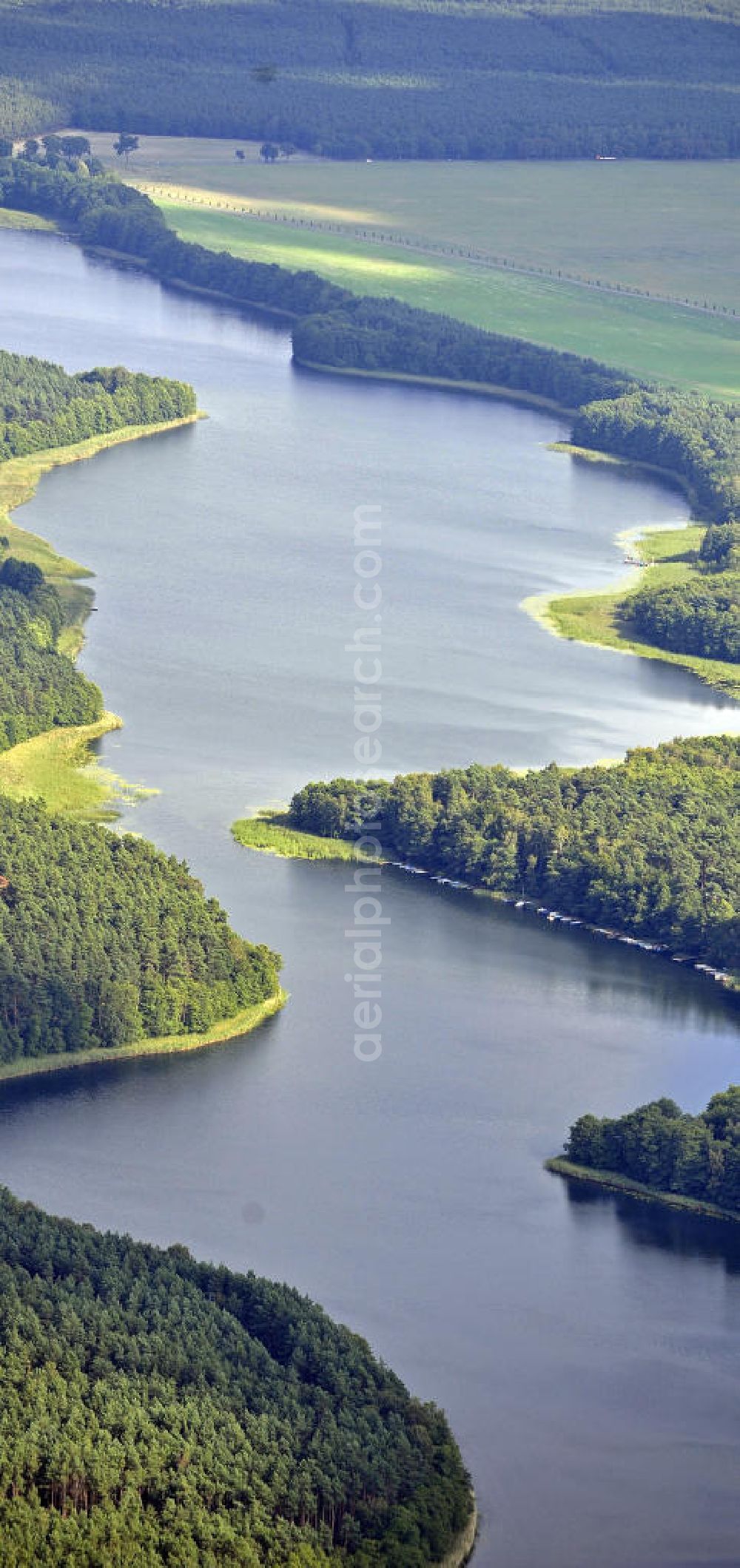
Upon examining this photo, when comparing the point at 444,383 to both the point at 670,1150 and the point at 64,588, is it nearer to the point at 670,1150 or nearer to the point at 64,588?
the point at 64,588

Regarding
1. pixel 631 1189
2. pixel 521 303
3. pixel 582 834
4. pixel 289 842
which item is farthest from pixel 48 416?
pixel 631 1189

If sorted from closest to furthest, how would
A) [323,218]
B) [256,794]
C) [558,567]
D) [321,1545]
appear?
[321,1545] → [256,794] → [558,567] → [323,218]

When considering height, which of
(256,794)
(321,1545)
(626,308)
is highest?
(626,308)

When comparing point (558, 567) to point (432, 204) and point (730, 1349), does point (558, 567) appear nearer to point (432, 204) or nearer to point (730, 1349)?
point (730, 1349)

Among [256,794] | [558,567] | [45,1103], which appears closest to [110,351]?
[558,567]


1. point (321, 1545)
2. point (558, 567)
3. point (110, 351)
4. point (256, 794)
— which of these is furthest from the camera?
point (110, 351)

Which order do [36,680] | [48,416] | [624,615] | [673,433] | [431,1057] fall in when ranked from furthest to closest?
[673,433] < [48,416] < [624,615] < [36,680] < [431,1057]
